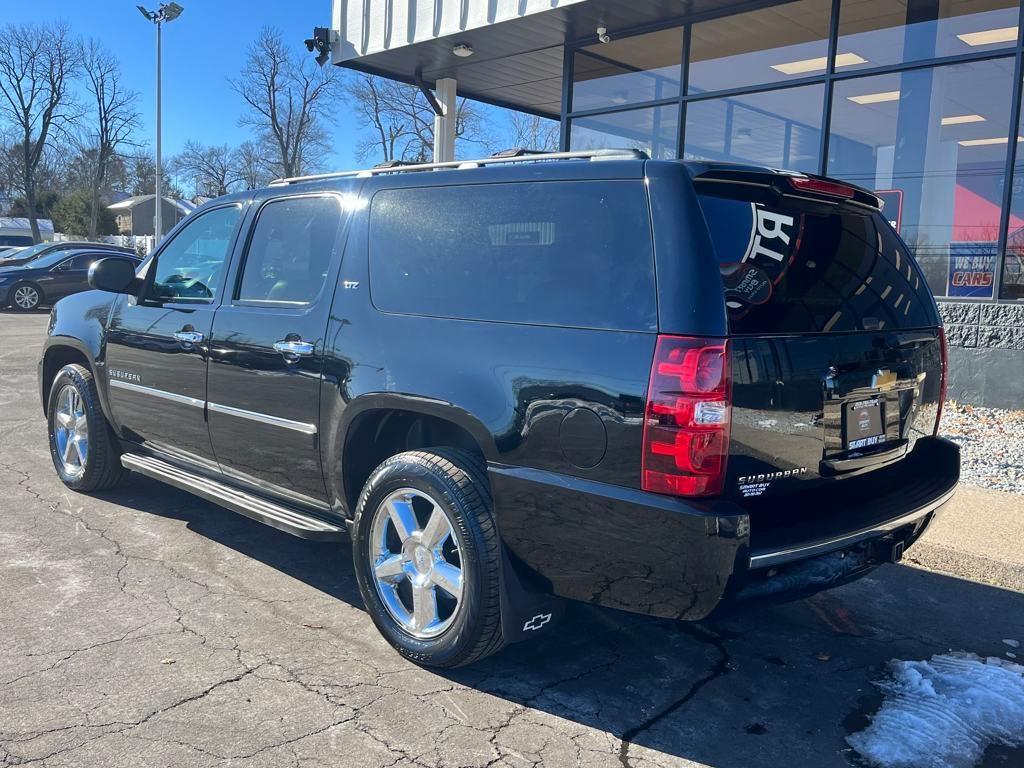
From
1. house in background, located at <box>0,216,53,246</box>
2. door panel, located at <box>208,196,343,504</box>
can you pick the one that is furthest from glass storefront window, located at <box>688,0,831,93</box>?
house in background, located at <box>0,216,53,246</box>

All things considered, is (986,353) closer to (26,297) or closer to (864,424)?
(864,424)

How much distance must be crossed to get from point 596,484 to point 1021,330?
6923 mm

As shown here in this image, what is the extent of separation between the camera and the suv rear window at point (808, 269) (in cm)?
278

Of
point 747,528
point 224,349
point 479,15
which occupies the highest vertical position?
point 479,15

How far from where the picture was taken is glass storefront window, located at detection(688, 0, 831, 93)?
9539 millimetres

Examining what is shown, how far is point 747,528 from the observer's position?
8.47 ft

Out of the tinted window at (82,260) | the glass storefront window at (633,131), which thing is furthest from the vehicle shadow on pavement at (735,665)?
the tinted window at (82,260)

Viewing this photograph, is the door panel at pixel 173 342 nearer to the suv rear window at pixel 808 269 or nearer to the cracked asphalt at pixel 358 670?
the cracked asphalt at pixel 358 670

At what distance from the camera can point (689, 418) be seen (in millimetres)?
2588

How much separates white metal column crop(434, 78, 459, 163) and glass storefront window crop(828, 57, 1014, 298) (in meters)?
6.11

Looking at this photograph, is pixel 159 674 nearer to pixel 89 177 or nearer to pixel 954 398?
pixel 954 398

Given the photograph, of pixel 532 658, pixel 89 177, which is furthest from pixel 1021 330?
pixel 89 177

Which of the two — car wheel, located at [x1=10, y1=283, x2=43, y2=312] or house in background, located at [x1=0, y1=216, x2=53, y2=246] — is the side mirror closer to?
car wheel, located at [x1=10, y1=283, x2=43, y2=312]

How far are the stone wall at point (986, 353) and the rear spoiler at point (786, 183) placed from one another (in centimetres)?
564
